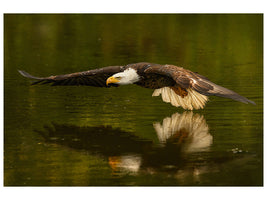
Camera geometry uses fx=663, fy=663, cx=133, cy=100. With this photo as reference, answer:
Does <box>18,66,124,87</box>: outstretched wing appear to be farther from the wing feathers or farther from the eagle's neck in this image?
the wing feathers

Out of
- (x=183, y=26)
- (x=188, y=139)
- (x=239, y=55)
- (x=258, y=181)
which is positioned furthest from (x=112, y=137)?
(x=183, y=26)

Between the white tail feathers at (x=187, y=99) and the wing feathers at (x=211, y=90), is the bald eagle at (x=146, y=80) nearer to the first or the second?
the white tail feathers at (x=187, y=99)

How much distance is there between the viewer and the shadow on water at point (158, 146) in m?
9.00

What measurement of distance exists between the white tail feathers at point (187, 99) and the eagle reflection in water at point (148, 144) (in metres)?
0.18

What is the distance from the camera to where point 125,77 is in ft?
39.0

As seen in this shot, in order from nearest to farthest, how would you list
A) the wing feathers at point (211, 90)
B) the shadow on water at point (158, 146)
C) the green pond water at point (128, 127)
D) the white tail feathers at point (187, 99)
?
the green pond water at point (128, 127), the shadow on water at point (158, 146), the wing feathers at point (211, 90), the white tail feathers at point (187, 99)

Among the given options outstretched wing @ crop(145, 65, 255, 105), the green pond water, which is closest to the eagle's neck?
the green pond water

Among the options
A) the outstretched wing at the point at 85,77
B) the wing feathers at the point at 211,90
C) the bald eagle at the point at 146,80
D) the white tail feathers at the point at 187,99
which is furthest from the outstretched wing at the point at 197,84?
the outstretched wing at the point at 85,77

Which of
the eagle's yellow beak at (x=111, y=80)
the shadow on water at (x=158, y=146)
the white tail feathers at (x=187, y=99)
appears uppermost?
the eagle's yellow beak at (x=111, y=80)

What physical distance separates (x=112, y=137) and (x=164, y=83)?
1.70 metres

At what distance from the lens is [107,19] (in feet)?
99.8

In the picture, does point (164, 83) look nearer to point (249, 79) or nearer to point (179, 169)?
point (179, 169)

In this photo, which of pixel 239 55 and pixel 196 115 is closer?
pixel 196 115

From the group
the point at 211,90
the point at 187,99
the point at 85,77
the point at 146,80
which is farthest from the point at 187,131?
the point at 85,77
